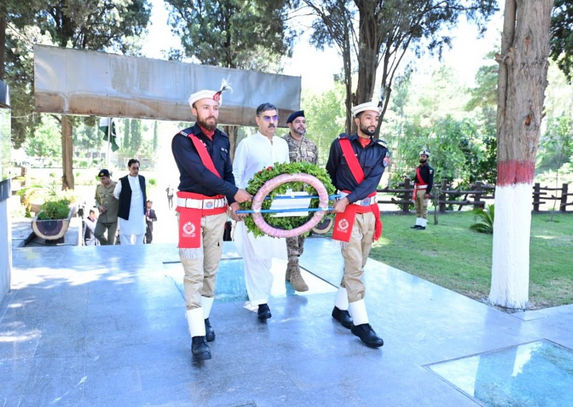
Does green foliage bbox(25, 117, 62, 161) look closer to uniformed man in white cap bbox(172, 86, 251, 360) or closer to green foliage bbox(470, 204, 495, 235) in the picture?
green foliage bbox(470, 204, 495, 235)

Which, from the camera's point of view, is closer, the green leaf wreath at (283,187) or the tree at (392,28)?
the green leaf wreath at (283,187)

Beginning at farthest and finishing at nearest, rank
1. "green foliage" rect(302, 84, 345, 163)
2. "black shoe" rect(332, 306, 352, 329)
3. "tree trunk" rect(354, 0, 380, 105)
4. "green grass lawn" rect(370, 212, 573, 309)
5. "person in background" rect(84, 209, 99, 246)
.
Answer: "green foliage" rect(302, 84, 345, 163) < "person in background" rect(84, 209, 99, 246) < "tree trunk" rect(354, 0, 380, 105) < "green grass lawn" rect(370, 212, 573, 309) < "black shoe" rect(332, 306, 352, 329)

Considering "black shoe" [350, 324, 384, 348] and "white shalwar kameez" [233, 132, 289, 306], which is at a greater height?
"white shalwar kameez" [233, 132, 289, 306]

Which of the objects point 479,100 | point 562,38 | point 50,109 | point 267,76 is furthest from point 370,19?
point 479,100

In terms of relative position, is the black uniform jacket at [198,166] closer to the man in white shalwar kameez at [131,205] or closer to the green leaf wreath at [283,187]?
the green leaf wreath at [283,187]

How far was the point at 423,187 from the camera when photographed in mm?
10906

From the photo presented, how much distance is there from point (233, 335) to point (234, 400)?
1.04 meters

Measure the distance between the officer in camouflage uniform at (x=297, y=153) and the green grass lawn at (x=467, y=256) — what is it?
6.67ft

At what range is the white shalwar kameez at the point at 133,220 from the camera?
761 cm

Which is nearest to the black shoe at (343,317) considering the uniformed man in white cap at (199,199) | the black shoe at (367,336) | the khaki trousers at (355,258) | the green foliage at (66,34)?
the black shoe at (367,336)

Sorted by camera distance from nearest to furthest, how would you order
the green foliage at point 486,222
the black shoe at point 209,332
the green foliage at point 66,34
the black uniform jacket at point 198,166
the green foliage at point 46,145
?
1. the black uniform jacket at point 198,166
2. the black shoe at point 209,332
3. the green foliage at point 486,222
4. the green foliage at point 66,34
5. the green foliage at point 46,145

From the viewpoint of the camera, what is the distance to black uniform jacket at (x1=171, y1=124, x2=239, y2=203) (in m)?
3.28

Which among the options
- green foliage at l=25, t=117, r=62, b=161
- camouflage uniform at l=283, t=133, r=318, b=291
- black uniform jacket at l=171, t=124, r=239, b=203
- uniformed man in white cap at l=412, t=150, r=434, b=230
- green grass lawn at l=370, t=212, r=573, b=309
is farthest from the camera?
green foliage at l=25, t=117, r=62, b=161

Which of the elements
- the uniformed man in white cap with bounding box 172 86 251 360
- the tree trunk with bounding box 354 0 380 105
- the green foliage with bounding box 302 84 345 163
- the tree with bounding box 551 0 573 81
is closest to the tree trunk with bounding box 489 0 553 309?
the uniformed man in white cap with bounding box 172 86 251 360
